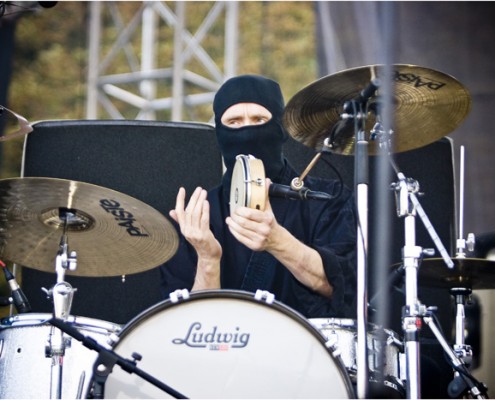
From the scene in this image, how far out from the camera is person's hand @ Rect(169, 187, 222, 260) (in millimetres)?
3432

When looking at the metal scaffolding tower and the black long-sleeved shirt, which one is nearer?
the black long-sleeved shirt

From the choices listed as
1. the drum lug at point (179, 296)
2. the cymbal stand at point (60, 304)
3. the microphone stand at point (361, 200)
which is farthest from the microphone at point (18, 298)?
the microphone stand at point (361, 200)

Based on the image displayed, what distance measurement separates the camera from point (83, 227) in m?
3.60

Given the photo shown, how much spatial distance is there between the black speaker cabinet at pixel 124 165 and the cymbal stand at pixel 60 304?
1.09 metres

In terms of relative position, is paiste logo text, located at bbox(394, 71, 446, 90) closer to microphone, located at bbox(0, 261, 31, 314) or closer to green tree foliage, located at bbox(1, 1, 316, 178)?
microphone, located at bbox(0, 261, 31, 314)

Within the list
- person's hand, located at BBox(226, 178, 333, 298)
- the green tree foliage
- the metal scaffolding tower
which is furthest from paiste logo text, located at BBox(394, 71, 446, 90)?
the green tree foliage

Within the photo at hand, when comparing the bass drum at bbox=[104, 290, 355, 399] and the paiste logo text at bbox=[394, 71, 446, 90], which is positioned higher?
the paiste logo text at bbox=[394, 71, 446, 90]

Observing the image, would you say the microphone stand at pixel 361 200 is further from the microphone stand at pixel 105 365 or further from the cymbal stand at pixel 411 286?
the microphone stand at pixel 105 365

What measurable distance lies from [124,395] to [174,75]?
204 inches

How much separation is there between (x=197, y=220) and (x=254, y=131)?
0.73 m

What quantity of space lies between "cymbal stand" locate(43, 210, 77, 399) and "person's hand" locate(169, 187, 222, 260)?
431 mm

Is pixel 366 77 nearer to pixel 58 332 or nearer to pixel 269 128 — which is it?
pixel 269 128

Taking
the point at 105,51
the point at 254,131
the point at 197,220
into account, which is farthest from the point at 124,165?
the point at 105,51

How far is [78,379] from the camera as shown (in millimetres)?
3387
